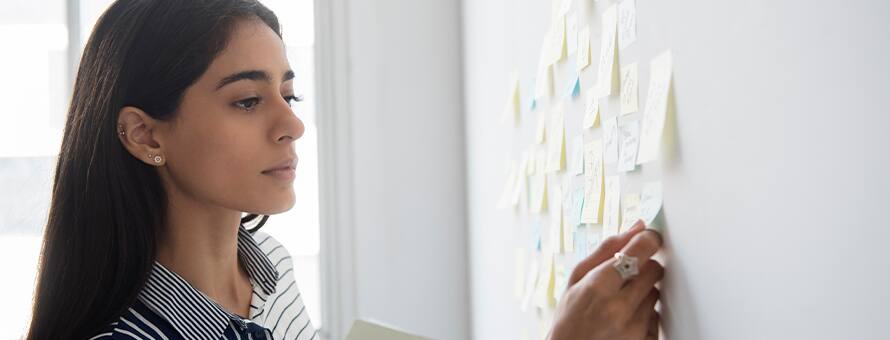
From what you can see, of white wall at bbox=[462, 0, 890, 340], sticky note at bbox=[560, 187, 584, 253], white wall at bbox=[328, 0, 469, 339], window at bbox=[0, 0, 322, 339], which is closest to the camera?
white wall at bbox=[462, 0, 890, 340]

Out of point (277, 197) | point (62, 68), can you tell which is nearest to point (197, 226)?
point (277, 197)

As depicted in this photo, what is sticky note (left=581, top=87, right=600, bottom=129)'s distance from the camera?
3.35 feet

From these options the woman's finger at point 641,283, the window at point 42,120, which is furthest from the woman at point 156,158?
the window at point 42,120

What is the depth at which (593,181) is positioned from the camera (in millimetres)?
1059

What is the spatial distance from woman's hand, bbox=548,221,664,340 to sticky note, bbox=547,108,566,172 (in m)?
0.33

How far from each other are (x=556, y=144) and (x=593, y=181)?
0.20 m

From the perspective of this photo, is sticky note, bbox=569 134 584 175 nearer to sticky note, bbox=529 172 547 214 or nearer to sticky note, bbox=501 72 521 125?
sticky note, bbox=529 172 547 214

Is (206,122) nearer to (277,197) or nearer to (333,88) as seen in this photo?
(277,197)

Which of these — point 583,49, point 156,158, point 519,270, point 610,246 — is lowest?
point 519,270

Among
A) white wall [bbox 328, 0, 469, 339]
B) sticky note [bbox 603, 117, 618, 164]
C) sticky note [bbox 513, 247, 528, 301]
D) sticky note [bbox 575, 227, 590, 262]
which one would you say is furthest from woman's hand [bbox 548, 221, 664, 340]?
white wall [bbox 328, 0, 469, 339]

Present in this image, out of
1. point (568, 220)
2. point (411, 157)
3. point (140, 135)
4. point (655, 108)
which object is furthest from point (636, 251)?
point (411, 157)

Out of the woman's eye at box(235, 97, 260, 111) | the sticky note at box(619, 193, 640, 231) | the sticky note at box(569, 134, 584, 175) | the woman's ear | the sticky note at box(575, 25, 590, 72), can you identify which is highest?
the sticky note at box(575, 25, 590, 72)

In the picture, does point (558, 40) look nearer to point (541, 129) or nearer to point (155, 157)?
point (541, 129)

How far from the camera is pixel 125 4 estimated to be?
1.06 m
